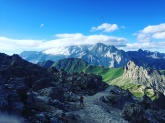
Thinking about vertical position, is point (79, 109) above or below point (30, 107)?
below

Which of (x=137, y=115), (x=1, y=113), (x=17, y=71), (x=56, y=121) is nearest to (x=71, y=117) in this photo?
(x=56, y=121)

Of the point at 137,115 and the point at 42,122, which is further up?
the point at 42,122

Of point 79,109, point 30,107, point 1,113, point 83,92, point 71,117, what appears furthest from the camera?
point 83,92

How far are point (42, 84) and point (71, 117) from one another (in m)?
47.2

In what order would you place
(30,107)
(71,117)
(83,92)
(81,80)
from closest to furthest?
1. (30,107)
2. (71,117)
3. (83,92)
4. (81,80)

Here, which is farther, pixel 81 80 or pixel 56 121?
pixel 81 80

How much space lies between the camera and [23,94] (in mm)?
43906

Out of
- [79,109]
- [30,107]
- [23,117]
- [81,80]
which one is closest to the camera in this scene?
[23,117]

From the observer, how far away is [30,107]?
43.1 meters

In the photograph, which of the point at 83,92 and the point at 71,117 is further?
the point at 83,92

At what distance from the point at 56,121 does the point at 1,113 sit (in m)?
9.04

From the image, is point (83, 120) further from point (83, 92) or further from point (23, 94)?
point (83, 92)

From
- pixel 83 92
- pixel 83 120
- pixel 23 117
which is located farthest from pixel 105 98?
pixel 23 117

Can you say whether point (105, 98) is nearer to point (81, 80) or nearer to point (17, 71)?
point (81, 80)
